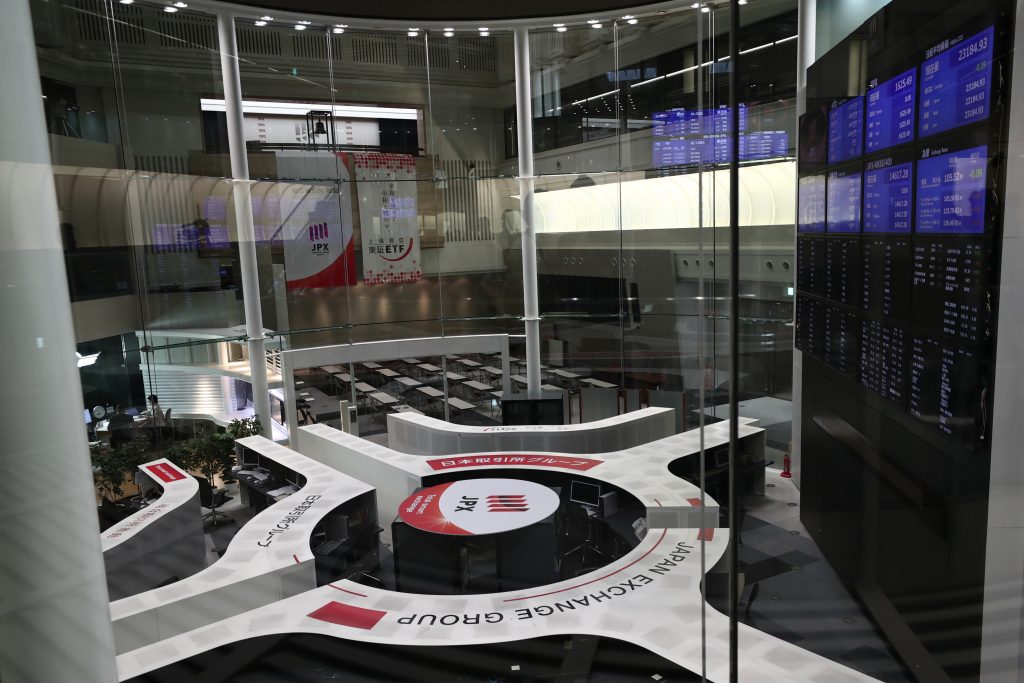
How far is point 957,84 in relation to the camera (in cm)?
162

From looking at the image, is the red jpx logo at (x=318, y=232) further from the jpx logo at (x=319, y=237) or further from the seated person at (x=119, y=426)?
the seated person at (x=119, y=426)

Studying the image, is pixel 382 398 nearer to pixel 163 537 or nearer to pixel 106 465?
pixel 163 537

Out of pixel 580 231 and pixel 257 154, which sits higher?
pixel 257 154

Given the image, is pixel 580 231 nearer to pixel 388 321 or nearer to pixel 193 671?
pixel 388 321

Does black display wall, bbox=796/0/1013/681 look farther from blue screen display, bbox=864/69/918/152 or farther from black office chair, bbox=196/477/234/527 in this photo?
black office chair, bbox=196/477/234/527

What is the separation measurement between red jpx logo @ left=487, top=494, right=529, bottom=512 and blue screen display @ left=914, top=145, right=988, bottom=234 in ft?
14.9

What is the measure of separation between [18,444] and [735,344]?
107cm

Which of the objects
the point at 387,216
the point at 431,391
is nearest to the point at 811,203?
the point at 387,216

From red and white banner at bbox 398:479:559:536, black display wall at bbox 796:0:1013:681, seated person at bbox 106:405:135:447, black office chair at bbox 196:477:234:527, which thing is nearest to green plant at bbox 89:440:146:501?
seated person at bbox 106:405:135:447

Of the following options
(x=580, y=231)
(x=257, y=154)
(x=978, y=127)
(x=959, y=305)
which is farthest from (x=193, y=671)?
(x=580, y=231)

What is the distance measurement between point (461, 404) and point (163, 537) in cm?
604

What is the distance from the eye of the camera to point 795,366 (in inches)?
58.7

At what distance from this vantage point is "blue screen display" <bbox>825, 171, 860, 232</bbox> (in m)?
1.44

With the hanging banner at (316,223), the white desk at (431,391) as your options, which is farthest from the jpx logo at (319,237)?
the white desk at (431,391)
